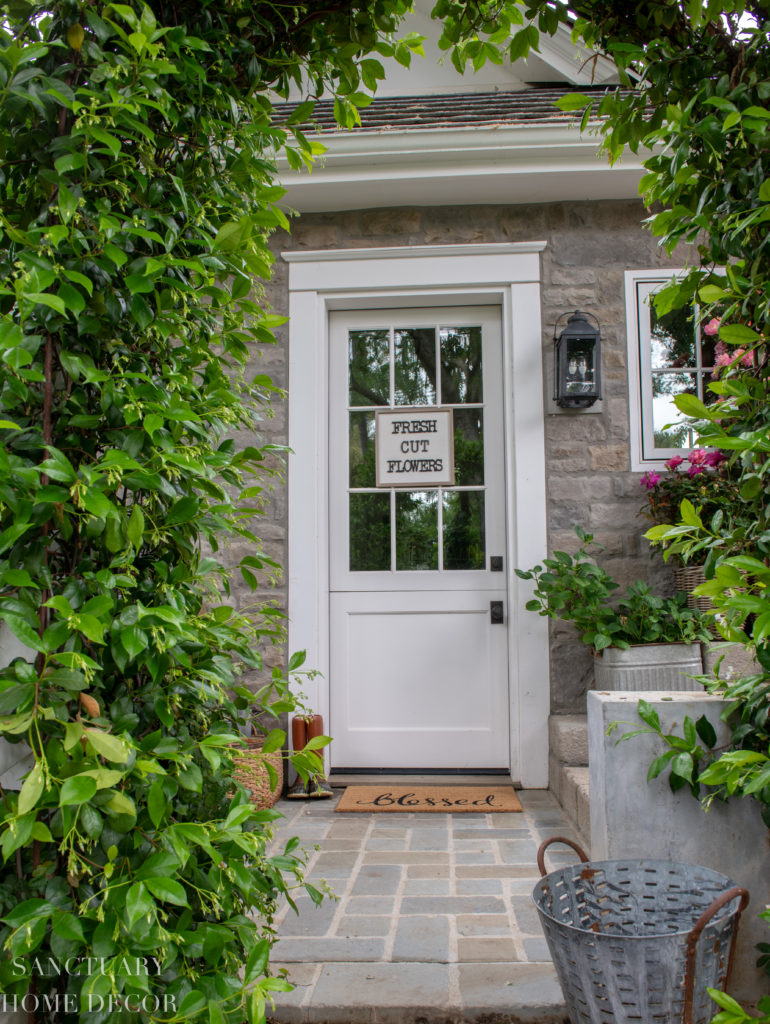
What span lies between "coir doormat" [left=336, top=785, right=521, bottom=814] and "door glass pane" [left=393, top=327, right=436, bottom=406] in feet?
5.95

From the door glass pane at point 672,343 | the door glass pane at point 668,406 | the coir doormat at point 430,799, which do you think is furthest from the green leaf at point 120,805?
the door glass pane at point 672,343

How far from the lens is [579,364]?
353 centimetres

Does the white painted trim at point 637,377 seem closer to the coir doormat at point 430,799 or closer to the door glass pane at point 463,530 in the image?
the door glass pane at point 463,530

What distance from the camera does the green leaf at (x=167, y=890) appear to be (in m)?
0.82

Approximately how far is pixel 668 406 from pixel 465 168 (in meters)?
1.44

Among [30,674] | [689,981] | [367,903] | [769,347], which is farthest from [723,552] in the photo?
[367,903]

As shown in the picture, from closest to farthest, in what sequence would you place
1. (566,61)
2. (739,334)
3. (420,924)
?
(739,334) → (420,924) → (566,61)

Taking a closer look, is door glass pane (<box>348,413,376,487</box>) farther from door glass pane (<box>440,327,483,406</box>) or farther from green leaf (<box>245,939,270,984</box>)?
green leaf (<box>245,939,270,984</box>)

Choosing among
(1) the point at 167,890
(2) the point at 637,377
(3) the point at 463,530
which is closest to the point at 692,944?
(1) the point at 167,890

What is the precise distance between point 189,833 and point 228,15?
116 cm

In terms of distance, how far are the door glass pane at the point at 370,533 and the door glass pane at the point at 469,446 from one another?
1.26 feet

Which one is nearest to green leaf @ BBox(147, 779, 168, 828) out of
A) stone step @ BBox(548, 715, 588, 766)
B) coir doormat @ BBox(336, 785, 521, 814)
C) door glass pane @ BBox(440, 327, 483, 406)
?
coir doormat @ BBox(336, 785, 521, 814)

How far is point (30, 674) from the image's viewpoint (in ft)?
2.75

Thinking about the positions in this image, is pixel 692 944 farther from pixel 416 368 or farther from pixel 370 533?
pixel 416 368
